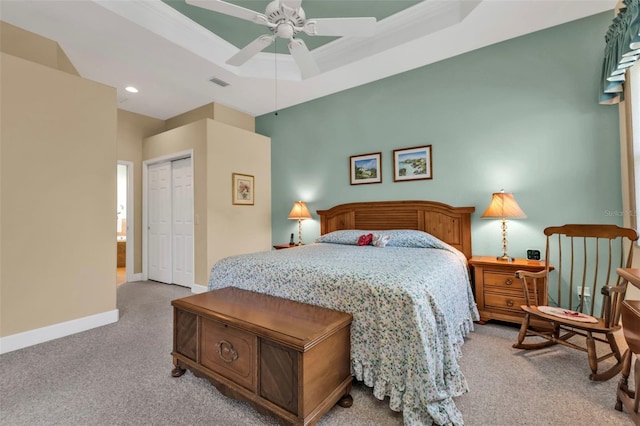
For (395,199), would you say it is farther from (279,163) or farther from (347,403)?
(347,403)

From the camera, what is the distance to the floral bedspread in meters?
1.41

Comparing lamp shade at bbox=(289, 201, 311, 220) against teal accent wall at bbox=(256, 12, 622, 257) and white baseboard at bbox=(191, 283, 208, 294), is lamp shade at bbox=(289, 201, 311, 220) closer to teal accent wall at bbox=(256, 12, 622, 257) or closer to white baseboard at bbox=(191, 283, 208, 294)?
teal accent wall at bbox=(256, 12, 622, 257)

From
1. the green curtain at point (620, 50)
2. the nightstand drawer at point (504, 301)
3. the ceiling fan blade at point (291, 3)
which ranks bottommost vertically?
the nightstand drawer at point (504, 301)

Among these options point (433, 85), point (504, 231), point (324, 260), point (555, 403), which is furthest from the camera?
point (433, 85)

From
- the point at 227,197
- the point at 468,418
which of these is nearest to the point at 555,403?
the point at 468,418

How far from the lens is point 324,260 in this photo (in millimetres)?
2207

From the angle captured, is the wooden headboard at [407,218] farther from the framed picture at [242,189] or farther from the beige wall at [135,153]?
the beige wall at [135,153]

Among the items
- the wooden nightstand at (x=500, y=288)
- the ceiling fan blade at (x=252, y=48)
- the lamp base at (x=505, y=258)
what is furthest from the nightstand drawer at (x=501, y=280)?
the ceiling fan blade at (x=252, y=48)

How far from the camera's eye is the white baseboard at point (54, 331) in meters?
2.38

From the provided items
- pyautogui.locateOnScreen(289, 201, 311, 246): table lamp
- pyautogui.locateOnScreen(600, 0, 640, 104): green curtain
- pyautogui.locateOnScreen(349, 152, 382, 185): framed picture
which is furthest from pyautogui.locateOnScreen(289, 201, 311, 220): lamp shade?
pyautogui.locateOnScreen(600, 0, 640, 104): green curtain

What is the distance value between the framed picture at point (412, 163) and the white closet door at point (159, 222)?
3751 mm

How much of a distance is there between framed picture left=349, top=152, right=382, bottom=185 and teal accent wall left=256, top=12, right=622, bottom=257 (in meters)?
0.08

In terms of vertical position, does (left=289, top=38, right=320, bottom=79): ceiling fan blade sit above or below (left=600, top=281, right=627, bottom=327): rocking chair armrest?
above

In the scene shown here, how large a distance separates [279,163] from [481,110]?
3.16 metres
